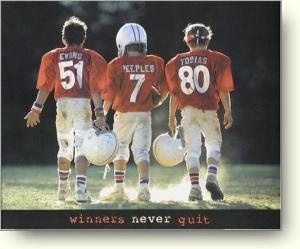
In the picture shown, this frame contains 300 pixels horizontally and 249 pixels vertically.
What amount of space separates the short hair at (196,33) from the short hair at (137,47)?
10.2 inches

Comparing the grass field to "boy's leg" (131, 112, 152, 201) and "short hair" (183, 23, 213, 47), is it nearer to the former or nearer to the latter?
"boy's leg" (131, 112, 152, 201)

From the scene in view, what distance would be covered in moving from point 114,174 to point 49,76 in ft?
2.31

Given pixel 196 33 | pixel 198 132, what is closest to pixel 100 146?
pixel 198 132

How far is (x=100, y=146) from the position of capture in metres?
4.69

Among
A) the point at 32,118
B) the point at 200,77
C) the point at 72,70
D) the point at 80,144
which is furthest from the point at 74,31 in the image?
the point at 200,77

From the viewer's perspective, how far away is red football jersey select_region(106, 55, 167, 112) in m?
4.74

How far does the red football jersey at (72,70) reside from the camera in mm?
4758

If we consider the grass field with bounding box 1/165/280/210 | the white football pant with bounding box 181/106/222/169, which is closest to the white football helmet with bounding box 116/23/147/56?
the white football pant with bounding box 181/106/222/169

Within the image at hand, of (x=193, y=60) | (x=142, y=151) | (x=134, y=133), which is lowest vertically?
(x=142, y=151)

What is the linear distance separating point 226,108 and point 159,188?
0.62m

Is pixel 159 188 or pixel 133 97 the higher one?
pixel 133 97

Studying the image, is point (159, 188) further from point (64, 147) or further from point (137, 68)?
point (137, 68)

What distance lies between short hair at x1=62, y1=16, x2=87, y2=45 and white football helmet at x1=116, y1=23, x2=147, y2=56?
230 mm

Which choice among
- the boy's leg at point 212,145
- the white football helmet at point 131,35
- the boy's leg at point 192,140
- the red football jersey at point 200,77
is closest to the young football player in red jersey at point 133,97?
the white football helmet at point 131,35
